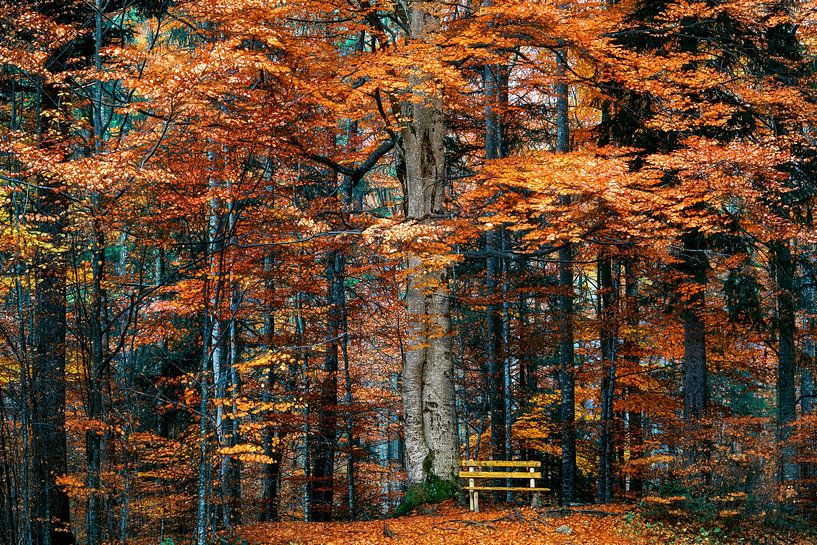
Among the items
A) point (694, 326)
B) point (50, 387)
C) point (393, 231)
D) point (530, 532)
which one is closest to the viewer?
point (530, 532)

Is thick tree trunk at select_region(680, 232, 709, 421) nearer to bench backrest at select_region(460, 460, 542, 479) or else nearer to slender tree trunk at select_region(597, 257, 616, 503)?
slender tree trunk at select_region(597, 257, 616, 503)

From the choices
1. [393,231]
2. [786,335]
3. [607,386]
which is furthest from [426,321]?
[786,335]

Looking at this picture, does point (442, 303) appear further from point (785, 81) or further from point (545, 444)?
point (785, 81)

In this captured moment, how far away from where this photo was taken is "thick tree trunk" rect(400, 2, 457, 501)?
1055 centimetres

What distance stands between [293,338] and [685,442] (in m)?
8.23

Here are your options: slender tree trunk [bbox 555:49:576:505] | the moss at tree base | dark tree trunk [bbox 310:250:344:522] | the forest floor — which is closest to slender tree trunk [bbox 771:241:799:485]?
the forest floor

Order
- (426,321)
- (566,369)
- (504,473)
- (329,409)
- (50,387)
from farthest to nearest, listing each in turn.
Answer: (566,369) → (329,409) → (426,321) → (50,387) → (504,473)

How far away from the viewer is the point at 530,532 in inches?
341

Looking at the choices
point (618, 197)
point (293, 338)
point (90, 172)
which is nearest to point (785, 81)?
point (618, 197)

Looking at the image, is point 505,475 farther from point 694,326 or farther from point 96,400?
point 96,400

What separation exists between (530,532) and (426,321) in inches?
146

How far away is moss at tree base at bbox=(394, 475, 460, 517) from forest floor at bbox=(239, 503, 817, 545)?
31 cm

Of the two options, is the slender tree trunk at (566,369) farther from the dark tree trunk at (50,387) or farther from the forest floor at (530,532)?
the dark tree trunk at (50,387)

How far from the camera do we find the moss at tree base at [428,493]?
1027cm
